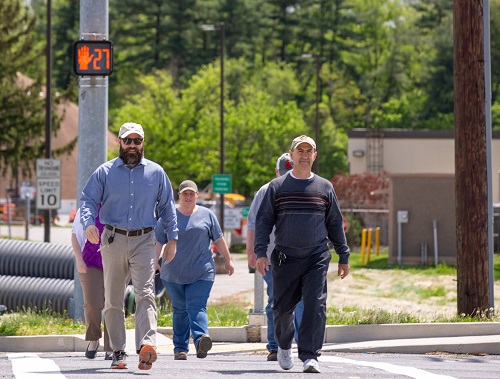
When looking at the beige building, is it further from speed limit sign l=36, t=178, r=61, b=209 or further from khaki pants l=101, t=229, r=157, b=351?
khaki pants l=101, t=229, r=157, b=351

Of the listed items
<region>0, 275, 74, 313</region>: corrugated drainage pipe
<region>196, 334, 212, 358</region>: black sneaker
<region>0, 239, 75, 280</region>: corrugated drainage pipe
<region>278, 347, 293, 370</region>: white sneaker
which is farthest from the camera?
<region>0, 239, 75, 280</region>: corrugated drainage pipe

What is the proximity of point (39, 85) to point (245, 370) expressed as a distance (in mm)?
41400

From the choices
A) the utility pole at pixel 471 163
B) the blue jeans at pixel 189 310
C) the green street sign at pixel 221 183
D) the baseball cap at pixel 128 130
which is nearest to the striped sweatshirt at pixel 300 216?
the baseball cap at pixel 128 130

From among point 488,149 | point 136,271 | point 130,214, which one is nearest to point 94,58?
point 488,149

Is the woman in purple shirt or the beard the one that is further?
the woman in purple shirt

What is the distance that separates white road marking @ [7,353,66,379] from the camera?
963cm

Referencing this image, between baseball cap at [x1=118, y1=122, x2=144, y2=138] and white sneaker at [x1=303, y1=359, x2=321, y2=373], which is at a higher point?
baseball cap at [x1=118, y1=122, x2=144, y2=138]

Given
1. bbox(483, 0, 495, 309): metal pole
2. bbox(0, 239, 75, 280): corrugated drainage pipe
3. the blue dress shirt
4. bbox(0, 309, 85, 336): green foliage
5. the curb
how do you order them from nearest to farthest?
the blue dress shirt → the curb → bbox(0, 309, 85, 336): green foliage → bbox(483, 0, 495, 309): metal pole → bbox(0, 239, 75, 280): corrugated drainage pipe

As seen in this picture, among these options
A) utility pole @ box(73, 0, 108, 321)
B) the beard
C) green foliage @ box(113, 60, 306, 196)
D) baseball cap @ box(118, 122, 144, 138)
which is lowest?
the beard

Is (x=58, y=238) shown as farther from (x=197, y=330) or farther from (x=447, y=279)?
(x=197, y=330)

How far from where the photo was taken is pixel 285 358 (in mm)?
10281

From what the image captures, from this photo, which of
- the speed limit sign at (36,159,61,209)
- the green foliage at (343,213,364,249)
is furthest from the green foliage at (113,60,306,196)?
the speed limit sign at (36,159,61,209)

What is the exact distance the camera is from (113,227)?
32.5ft

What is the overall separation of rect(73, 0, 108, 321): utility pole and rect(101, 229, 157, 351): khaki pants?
16.5ft
